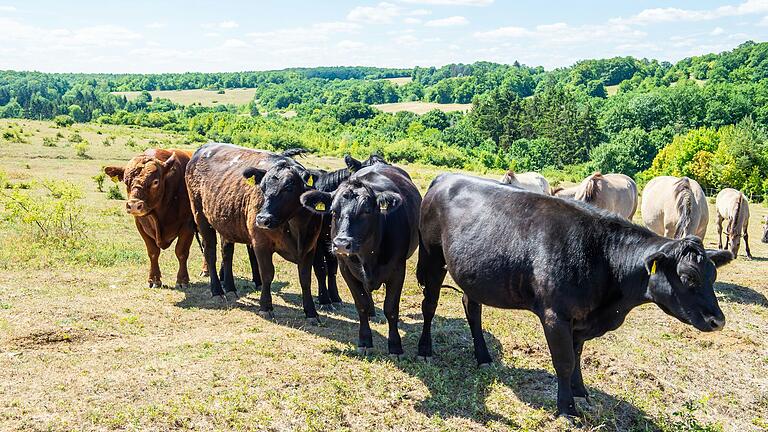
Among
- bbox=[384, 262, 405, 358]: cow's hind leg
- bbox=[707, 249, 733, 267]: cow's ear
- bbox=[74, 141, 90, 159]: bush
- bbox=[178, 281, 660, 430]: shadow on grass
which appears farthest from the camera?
bbox=[74, 141, 90, 159]: bush

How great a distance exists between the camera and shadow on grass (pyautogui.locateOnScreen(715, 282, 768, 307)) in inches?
454

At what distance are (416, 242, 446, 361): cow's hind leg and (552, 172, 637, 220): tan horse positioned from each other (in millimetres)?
7618

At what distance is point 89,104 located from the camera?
122m

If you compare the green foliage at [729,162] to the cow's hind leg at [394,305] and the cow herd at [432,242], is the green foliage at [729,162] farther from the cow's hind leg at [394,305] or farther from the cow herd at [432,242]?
the cow's hind leg at [394,305]

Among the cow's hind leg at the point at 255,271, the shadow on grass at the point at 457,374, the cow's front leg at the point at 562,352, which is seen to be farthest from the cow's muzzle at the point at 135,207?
the cow's front leg at the point at 562,352

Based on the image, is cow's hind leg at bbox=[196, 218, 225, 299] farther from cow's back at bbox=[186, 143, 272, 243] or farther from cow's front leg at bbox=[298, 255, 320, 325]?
cow's front leg at bbox=[298, 255, 320, 325]

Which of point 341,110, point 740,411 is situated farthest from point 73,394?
point 341,110

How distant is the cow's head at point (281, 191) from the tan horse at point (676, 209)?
8.75m

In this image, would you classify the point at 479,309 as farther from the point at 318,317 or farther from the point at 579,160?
the point at 579,160

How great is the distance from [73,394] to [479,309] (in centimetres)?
460

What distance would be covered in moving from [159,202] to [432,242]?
206 inches

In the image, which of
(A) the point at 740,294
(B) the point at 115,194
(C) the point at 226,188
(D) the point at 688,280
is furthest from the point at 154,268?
(B) the point at 115,194

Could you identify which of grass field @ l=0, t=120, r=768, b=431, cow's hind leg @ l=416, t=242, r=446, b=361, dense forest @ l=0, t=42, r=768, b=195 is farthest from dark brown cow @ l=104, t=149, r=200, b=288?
dense forest @ l=0, t=42, r=768, b=195

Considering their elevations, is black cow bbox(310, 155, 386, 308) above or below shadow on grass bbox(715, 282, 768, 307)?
above
